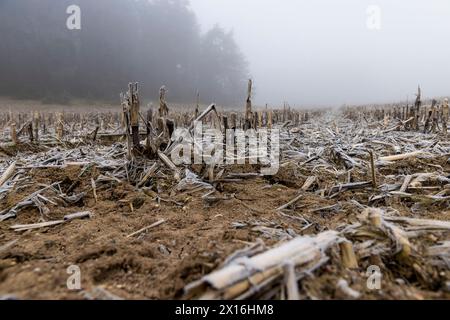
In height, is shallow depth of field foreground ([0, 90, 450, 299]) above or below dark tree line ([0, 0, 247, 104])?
below

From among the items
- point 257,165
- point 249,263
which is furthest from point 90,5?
point 249,263

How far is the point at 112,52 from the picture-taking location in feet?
137

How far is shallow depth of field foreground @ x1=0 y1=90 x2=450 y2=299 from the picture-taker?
1668mm

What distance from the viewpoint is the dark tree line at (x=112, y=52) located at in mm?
35531

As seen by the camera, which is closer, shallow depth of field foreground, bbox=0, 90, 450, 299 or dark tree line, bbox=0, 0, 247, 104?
shallow depth of field foreground, bbox=0, 90, 450, 299

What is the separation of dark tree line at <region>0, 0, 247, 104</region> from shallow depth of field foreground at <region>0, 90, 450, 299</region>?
3435 cm

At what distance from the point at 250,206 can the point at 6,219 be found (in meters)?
2.30

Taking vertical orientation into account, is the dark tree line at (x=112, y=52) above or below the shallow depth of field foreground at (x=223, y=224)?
above

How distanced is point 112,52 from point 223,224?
43.8 metres

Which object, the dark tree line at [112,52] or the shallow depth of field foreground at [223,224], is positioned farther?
the dark tree line at [112,52]

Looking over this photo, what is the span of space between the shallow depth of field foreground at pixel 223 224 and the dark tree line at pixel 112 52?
34.4m
